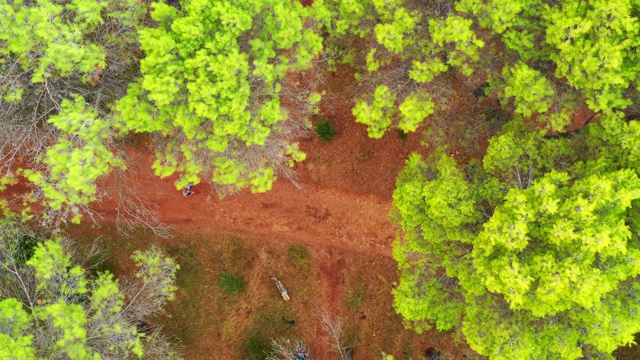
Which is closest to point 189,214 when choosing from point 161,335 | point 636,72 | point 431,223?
point 161,335

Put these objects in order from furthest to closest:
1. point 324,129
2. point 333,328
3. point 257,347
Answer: point 257,347
point 333,328
point 324,129

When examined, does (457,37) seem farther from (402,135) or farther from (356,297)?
(356,297)

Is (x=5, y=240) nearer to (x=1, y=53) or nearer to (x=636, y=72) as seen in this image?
(x=1, y=53)

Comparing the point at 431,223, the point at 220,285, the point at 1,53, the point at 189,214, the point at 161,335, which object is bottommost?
the point at 161,335

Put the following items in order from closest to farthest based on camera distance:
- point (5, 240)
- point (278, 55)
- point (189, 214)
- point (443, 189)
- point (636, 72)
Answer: point (636, 72), point (443, 189), point (278, 55), point (5, 240), point (189, 214)

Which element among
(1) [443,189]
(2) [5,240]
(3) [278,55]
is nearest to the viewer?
(1) [443,189]

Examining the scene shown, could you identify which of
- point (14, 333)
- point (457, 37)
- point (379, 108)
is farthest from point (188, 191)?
point (457, 37)

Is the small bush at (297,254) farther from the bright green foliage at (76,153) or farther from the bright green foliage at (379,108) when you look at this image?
the bright green foliage at (76,153)

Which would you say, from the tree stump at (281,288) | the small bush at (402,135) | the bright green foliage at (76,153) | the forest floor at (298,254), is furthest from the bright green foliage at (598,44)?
the tree stump at (281,288)
